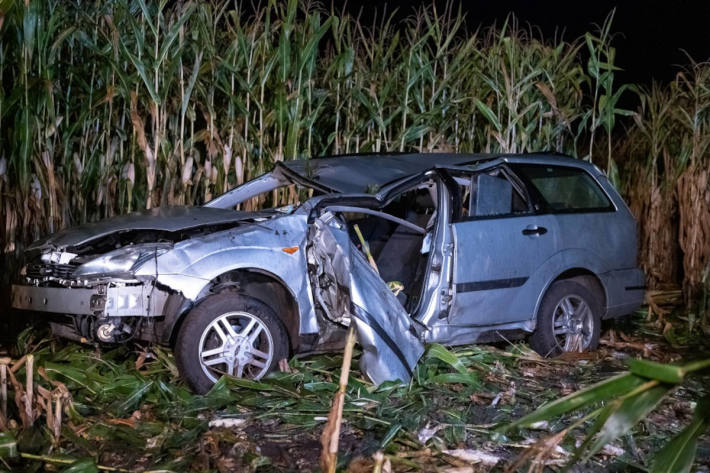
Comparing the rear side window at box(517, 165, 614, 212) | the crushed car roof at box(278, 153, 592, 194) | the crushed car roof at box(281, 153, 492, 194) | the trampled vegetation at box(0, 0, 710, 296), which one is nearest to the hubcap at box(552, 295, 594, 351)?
the rear side window at box(517, 165, 614, 212)

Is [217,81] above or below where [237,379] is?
above

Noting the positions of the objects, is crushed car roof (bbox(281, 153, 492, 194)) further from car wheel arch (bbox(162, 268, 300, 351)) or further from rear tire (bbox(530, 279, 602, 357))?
rear tire (bbox(530, 279, 602, 357))

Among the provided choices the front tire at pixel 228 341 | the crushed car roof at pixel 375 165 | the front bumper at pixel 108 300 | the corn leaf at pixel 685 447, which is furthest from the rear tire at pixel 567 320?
the corn leaf at pixel 685 447

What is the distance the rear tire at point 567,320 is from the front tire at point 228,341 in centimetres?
211

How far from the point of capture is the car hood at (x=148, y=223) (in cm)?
528

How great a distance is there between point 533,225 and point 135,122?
10.8 feet

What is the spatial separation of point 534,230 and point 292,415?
2.52m

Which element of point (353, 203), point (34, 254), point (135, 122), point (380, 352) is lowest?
point (380, 352)

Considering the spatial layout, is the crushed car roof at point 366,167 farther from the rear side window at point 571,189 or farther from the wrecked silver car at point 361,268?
the rear side window at point 571,189

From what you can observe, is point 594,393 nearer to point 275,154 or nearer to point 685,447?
point 685,447

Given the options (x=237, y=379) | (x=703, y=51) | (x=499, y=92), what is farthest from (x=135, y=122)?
(x=703, y=51)

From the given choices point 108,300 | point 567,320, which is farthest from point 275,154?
point 108,300

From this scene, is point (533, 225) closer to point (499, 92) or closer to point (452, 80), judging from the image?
point (499, 92)

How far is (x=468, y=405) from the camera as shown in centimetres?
521
